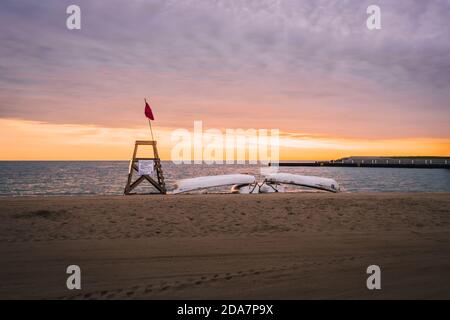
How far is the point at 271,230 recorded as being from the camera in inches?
374

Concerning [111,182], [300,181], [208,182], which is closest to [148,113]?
[208,182]

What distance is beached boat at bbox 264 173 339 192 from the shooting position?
23.4 m

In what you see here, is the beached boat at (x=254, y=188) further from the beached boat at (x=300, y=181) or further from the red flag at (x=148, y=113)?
the red flag at (x=148, y=113)

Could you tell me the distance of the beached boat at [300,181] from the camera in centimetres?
2344

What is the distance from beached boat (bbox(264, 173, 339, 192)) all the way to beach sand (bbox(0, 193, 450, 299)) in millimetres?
10403

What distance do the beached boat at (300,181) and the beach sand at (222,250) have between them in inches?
410

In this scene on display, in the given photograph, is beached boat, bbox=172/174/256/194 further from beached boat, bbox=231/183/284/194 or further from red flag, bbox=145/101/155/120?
red flag, bbox=145/101/155/120

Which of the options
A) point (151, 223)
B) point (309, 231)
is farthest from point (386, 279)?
point (151, 223)

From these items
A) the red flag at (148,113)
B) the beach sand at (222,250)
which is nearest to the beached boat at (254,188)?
the red flag at (148,113)

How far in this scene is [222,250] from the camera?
7.39 m

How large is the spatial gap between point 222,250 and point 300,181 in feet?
56.0
